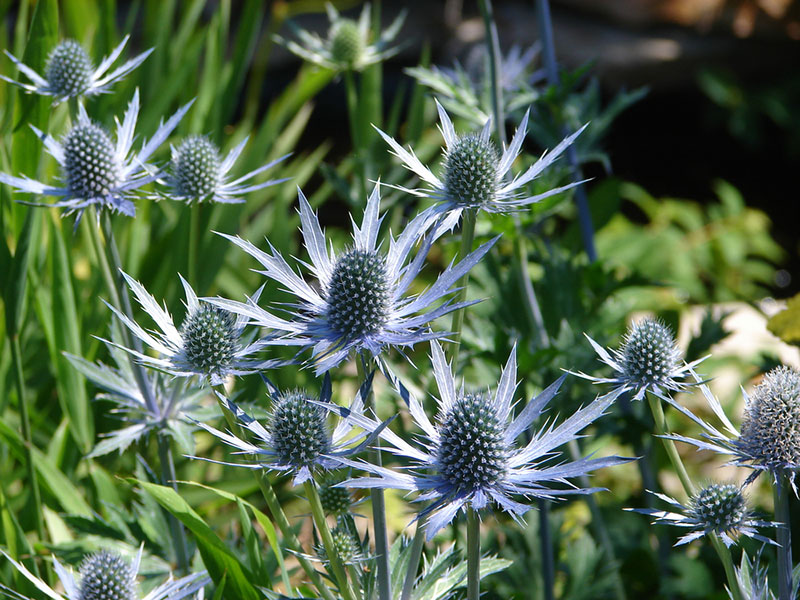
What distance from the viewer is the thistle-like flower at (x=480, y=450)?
91 cm

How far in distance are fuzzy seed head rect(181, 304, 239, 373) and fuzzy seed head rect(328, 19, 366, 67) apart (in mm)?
1324

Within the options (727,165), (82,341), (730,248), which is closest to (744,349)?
(730,248)

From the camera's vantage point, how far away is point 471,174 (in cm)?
120

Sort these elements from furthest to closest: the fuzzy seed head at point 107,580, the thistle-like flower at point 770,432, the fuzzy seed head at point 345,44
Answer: the fuzzy seed head at point 345,44
the fuzzy seed head at point 107,580
the thistle-like flower at point 770,432

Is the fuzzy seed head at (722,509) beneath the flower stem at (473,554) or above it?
above

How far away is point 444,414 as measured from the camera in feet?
3.41

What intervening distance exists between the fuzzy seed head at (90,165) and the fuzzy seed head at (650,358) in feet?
2.82

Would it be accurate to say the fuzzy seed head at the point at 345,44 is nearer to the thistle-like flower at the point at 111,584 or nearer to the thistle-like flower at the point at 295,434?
the thistle-like flower at the point at 295,434

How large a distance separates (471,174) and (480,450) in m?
0.43

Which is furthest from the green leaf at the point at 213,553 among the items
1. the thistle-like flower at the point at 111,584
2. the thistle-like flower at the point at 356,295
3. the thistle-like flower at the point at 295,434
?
the thistle-like flower at the point at 356,295

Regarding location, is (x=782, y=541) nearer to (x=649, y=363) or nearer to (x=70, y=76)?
(x=649, y=363)

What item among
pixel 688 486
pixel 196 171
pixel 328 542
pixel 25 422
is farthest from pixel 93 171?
pixel 688 486

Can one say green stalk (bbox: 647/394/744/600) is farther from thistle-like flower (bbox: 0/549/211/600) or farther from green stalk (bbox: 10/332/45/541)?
green stalk (bbox: 10/332/45/541)

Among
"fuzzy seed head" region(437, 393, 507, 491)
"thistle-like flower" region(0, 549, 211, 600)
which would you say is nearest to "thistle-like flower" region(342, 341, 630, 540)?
"fuzzy seed head" region(437, 393, 507, 491)
